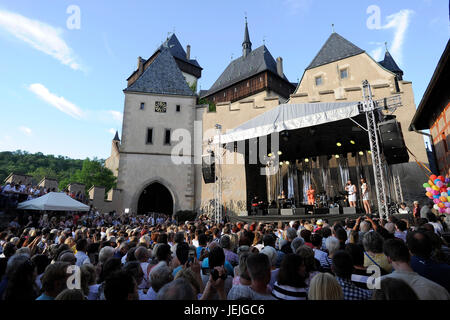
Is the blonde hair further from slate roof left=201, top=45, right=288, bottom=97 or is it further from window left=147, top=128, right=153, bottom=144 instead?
slate roof left=201, top=45, right=288, bottom=97

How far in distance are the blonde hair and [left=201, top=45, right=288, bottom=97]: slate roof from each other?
34992 mm

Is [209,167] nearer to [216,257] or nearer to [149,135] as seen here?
[149,135]

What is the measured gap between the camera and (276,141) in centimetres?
1496

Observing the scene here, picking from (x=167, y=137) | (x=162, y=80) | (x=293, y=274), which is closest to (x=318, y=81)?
(x=167, y=137)

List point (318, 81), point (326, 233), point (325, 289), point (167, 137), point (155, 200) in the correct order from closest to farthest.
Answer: point (325, 289) < point (326, 233) < point (318, 81) < point (167, 137) < point (155, 200)

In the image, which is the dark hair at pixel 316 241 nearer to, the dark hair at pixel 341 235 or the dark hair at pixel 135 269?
the dark hair at pixel 341 235

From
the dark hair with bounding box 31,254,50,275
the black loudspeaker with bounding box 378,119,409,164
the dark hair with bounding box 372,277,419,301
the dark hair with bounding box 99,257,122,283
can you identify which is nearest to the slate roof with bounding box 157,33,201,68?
the black loudspeaker with bounding box 378,119,409,164

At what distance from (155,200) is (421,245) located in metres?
23.5

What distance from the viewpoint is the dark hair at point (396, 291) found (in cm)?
159

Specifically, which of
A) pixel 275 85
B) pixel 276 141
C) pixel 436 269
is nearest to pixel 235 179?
pixel 276 141

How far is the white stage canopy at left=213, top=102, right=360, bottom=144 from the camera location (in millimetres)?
10789

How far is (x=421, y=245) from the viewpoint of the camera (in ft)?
8.95

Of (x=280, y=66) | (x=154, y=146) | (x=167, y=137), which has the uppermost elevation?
(x=280, y=66)

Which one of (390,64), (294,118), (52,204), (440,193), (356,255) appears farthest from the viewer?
(390,64)
